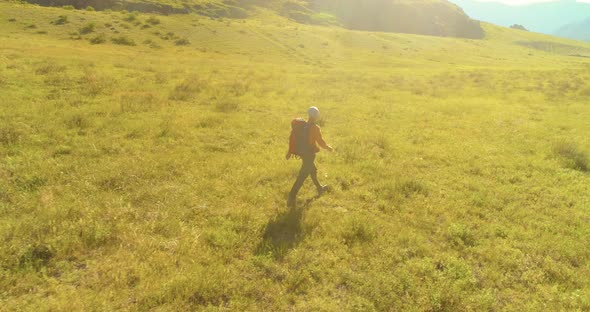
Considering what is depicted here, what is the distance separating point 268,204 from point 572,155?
1491 centimetres

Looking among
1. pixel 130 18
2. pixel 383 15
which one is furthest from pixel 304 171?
pixel 383 15

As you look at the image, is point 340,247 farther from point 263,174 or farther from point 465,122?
point 465,122

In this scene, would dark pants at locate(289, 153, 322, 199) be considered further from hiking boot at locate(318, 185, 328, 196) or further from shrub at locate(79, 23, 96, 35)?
shrub at locate(79, 23, 96, 35)

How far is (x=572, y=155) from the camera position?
16.1 metres

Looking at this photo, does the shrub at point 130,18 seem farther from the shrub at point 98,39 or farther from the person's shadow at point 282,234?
the person's shadow at point 282,234

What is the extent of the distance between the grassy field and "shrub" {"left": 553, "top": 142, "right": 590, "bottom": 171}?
0.10 meters

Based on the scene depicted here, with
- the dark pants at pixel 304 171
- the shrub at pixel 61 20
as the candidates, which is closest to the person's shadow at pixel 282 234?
the dark pants at pixel 304 171

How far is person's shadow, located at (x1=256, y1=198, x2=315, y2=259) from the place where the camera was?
326 inches

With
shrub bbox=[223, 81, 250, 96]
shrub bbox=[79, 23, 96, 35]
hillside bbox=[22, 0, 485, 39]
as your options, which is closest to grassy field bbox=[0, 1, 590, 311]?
shrub bbox=[223, 81, 250, 96]

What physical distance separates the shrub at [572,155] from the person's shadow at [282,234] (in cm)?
1301

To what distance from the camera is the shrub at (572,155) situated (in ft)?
49.5

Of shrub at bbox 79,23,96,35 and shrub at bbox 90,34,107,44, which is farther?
shrub at bbox 79,23,96,35

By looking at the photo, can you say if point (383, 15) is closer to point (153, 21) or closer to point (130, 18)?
point (153, 21)

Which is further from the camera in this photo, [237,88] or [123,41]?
[123,41]
